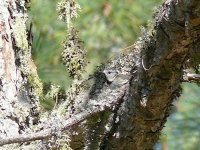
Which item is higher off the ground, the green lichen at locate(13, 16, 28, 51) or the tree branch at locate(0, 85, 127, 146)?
the green lichen at locate(13, 16, 28, 51)

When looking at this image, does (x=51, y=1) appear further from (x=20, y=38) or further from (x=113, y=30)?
(x=20, y=38)

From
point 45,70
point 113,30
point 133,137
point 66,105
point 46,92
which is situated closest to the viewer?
point 133,137

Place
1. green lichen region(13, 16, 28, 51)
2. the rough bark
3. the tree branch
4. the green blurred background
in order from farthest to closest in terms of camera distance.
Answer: the green blurred background < green lichen region(13, 16, 28, 51) < the tree branch < the rough bark

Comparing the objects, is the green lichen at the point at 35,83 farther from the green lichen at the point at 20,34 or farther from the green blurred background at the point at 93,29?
the green blurred background at the point at 93,29

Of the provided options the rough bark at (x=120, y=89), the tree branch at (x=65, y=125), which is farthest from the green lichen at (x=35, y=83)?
Answer: the tree branch at (x=65, y=125)

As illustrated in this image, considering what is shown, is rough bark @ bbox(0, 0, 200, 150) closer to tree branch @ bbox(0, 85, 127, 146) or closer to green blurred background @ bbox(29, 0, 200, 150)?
tree branch @ bbox(0, 85, 127, 146)

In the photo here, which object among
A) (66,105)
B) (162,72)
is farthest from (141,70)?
(66,105)

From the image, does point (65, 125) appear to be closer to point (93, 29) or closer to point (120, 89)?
point (120, 89)

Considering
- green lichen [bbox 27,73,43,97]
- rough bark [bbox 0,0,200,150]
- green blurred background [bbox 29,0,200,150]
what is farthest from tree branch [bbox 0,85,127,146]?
green blurred background [bbox 29,0,200,150]
